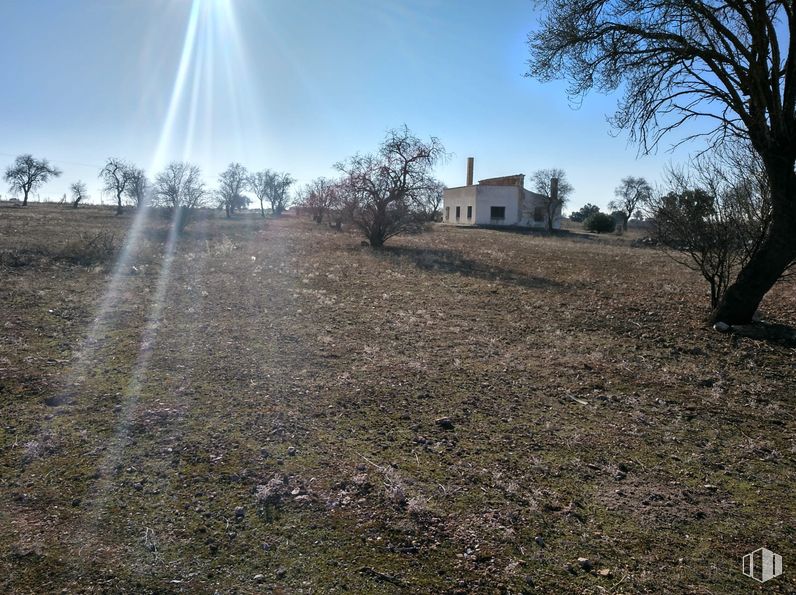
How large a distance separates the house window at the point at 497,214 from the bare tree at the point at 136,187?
33.6 meters

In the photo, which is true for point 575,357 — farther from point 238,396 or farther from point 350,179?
point 350,179

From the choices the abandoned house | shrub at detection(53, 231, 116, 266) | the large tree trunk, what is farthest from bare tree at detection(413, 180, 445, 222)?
the abandoned house

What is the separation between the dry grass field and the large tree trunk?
66 centimetres

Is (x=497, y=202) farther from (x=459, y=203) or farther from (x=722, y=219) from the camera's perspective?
(x=722, y=219)

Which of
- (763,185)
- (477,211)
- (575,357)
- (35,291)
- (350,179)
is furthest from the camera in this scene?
(477,211)

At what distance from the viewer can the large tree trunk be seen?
6992 millimetres

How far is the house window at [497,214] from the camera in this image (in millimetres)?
48031

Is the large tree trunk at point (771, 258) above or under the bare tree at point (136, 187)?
under

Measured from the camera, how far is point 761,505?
311 cm

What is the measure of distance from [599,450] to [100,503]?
135 inches

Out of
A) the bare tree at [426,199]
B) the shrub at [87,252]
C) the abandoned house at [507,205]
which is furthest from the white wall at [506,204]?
the shrub at [87,252]

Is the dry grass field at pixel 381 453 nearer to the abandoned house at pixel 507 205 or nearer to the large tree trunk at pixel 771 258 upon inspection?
the large tree trunk at pixel 771 258

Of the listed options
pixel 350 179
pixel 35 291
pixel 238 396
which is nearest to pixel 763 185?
pixel 238 396

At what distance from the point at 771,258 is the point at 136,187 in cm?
5244
